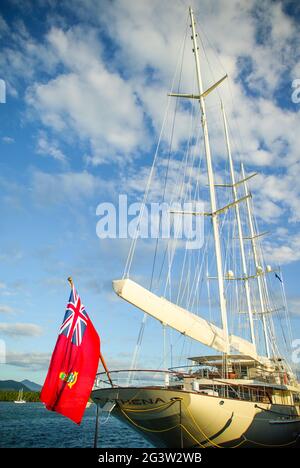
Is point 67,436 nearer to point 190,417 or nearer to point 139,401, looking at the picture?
point 139,401

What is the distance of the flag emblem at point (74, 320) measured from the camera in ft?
35.2

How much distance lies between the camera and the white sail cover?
1547 centimetres

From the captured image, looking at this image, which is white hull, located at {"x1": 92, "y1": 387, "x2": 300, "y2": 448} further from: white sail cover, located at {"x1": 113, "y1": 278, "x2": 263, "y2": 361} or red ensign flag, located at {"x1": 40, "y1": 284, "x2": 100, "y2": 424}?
red ensign flag, located at {"x1": 40, "y1": 284, "x2": 100, "y2": 424}

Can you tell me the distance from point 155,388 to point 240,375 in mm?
8450

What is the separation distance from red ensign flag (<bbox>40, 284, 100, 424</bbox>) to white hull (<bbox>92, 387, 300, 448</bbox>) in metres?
4.67

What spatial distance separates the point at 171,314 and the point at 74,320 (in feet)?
21.9

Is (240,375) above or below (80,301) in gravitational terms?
below

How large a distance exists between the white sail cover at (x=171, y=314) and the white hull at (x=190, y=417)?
353 cm

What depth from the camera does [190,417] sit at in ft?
45.6

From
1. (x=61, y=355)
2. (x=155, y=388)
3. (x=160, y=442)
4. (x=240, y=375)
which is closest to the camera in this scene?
(x=61, y=355)

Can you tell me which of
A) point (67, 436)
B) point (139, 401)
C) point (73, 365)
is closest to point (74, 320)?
point (73, 365)
